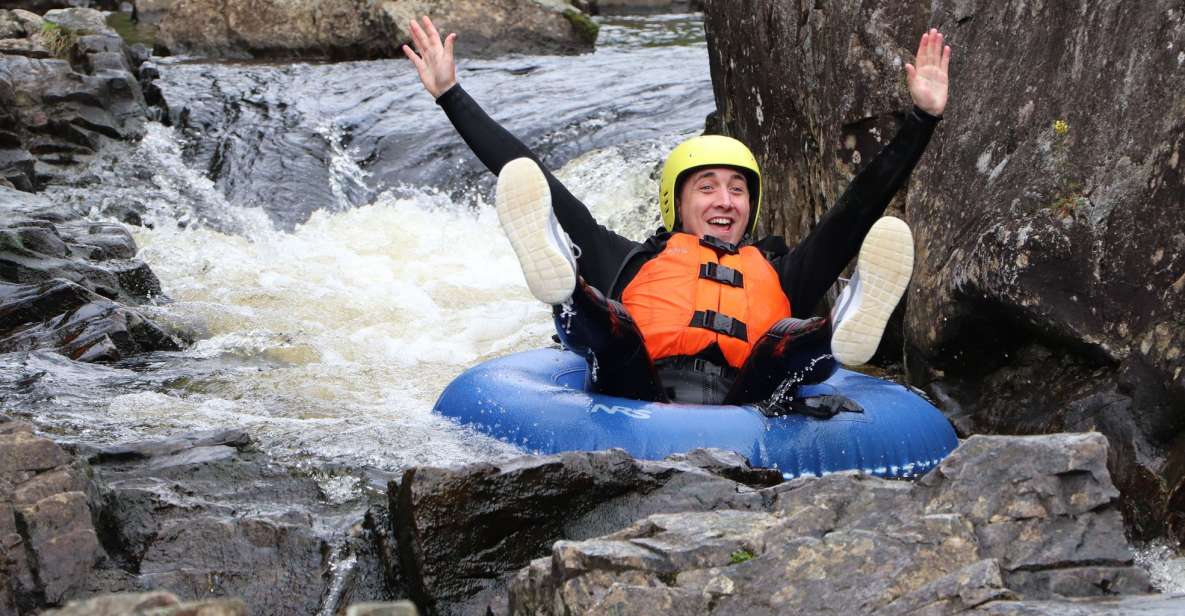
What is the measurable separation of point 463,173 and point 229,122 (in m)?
2.85

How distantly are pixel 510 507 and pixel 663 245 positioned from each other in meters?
2.08

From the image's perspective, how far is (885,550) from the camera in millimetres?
2873

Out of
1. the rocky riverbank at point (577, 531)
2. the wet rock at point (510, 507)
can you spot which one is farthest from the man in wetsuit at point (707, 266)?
the wet rock at point (510, 507)

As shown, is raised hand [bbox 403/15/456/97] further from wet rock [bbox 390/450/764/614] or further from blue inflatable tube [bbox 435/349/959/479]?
wet rock [bbox 390/450/764/614]

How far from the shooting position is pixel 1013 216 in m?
5.32

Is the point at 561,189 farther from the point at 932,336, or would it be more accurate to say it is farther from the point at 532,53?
the point at 532,53

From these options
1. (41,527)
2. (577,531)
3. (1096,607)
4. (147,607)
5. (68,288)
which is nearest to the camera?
(147,607)

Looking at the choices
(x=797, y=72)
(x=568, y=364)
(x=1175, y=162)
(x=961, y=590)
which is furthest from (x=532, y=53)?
(x=961, y=590)

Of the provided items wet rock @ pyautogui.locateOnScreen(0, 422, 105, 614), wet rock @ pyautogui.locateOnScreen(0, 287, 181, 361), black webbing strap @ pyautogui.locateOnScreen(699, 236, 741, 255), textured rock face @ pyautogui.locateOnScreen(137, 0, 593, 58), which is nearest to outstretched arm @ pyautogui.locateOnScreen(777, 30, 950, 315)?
black webbing strap @ pyautogui.locateOnScreen(699, 236, 741, 255)

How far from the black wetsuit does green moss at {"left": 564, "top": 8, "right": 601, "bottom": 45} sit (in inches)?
492

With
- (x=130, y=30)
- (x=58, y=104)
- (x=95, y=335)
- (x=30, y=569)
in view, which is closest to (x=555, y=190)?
(x=30, y=569)

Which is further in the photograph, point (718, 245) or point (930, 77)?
point (718, 245)

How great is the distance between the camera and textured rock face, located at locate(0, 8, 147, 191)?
1130 centimetres

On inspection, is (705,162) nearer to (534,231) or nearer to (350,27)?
(534,231)
